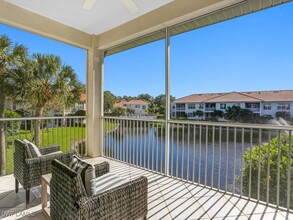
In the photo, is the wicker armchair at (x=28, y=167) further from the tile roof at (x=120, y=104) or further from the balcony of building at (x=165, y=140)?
the tile roof at (x=120, y=104)

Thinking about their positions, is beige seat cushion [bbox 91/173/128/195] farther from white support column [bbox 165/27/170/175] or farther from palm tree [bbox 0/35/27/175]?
palm tree [bbox 0/35/27/175]

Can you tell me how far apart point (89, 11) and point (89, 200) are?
3.10 metres

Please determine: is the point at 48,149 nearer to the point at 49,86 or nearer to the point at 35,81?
the point at 35,81

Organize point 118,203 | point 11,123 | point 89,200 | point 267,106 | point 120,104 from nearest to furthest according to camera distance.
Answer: point 89,200 → point 118,203 → point 267,106 → point 11,123 → point 120,104

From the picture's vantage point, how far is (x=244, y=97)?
8.36ft

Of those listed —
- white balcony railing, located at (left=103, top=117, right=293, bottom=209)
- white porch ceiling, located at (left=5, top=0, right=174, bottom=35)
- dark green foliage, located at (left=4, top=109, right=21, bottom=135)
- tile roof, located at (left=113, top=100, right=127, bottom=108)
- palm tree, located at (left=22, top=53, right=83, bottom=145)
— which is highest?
white porch ceiling, located at (left=5, top=0, right=174, bottom=35)

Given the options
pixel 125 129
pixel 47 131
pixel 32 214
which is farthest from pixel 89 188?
pixel 47 131

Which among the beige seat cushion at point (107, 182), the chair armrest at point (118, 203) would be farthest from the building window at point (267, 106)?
the beige seat cushion at point (107, 182)

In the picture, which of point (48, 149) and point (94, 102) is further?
point (94, 102)

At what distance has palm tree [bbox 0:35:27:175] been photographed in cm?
323

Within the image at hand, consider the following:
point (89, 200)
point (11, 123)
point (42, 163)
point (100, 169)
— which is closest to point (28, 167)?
point (42, 163)

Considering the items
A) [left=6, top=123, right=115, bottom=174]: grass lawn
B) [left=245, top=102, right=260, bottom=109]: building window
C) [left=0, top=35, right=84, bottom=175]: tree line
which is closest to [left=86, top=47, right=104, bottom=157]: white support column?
[left=6, top=123, right=115, bottom=174]: grass lawn

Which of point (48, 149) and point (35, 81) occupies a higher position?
point (35, 81)

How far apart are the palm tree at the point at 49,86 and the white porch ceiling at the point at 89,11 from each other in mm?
882
